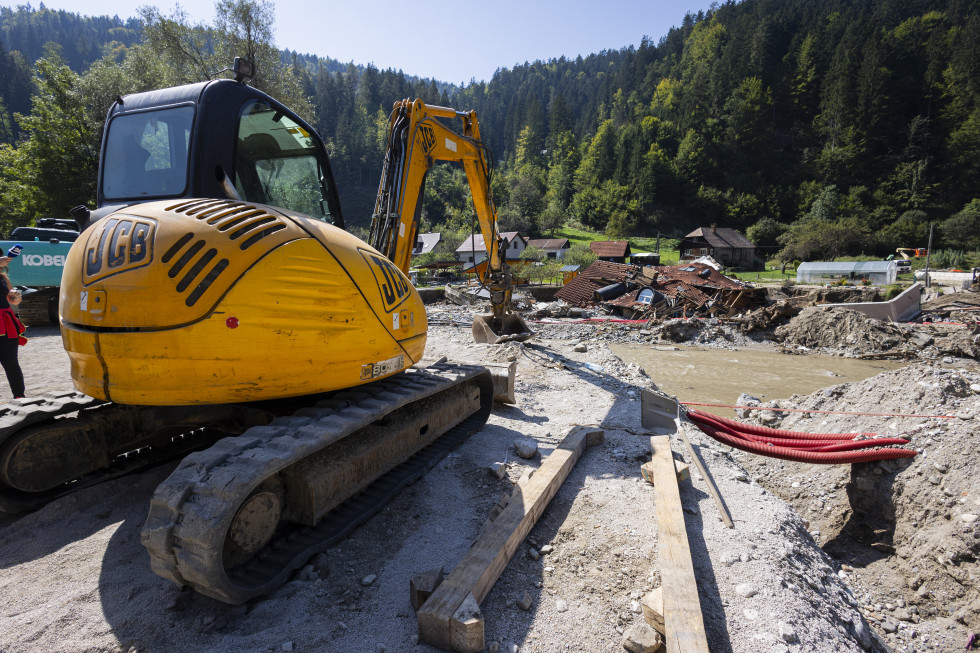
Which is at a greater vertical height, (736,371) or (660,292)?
(660,292)

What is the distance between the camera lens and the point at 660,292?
18.7 metres

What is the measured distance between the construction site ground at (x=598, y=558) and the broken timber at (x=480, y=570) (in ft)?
0.43

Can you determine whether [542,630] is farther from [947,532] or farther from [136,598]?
[947,532]

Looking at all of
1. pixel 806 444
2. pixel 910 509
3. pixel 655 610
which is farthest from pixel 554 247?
pixel 655 610

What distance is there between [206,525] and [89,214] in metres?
2.44

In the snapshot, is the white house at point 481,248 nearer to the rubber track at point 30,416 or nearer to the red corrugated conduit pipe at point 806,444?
the red corrugated conduit pipe at point 806,444

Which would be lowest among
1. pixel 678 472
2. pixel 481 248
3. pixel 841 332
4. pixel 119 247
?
pixel 841 332

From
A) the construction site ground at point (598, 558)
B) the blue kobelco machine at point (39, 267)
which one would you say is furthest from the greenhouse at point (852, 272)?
the blue kobelco machine at point (39, 267)

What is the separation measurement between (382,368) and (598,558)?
1.81 m

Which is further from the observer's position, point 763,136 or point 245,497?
point 763,136

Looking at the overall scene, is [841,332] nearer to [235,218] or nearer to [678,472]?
[678,472]

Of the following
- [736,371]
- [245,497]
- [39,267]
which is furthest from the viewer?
[736,371]

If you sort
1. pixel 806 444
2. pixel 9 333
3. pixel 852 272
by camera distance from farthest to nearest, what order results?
pixel 852 272, pixel 9 333, pixel 806 444

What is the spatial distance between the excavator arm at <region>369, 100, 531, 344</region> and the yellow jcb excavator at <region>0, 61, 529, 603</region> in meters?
1.27
